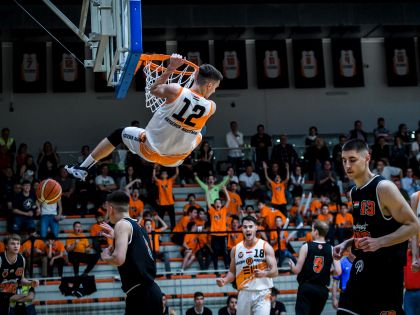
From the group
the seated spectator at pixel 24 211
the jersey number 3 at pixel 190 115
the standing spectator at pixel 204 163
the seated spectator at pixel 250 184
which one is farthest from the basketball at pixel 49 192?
the standing spectator at pixel 204 163

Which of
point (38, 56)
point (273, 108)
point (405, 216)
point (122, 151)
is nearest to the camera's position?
point (405, 216)

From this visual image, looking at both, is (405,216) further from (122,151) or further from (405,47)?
(405,47)

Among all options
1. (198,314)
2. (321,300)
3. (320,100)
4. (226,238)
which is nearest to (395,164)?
(320,100)

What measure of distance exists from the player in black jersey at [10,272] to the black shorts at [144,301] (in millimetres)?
4147

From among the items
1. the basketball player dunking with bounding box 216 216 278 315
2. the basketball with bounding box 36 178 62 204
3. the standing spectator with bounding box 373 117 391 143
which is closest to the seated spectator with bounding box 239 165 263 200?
the standing spectator with bounding box 373 117 391 143

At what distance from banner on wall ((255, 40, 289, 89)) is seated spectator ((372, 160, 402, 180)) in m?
6.13

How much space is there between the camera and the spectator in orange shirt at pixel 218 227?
16016 millimetres

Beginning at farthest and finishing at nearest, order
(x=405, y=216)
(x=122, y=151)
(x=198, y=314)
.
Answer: (x=122, y=151)
(x=198, y=314)
(x=405, y=216)

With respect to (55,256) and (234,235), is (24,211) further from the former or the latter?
(234,235)

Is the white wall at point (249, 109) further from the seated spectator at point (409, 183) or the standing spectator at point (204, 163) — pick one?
the seated spectator at point (409, 183)

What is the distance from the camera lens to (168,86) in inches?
295

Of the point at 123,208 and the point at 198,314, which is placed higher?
the point at 123,208

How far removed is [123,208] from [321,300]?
4.34 metres

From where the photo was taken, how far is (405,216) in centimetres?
569
